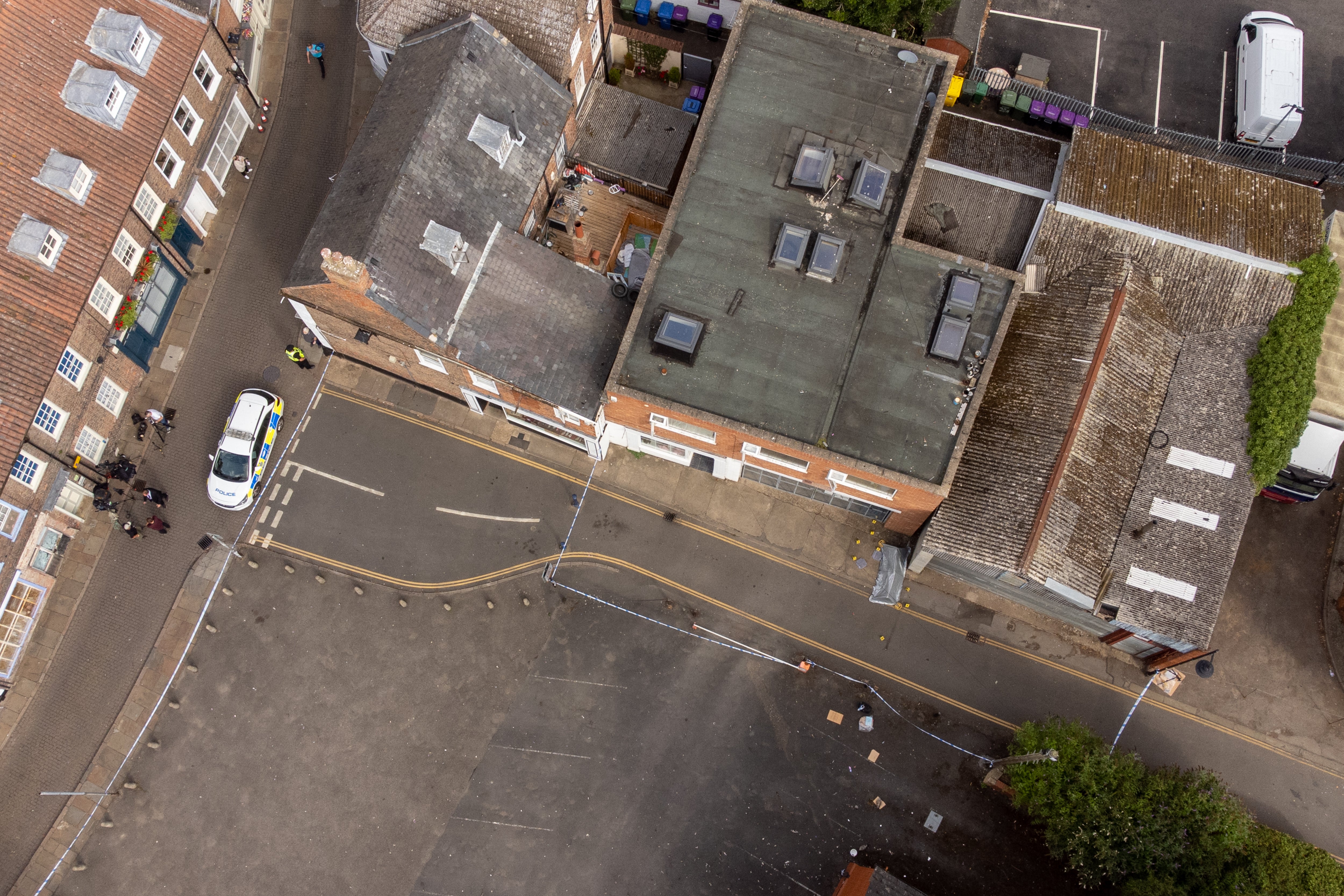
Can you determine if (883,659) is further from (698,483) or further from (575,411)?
(575,411)

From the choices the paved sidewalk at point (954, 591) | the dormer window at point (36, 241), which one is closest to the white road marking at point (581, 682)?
the paved sidewalk at point (954, 591)

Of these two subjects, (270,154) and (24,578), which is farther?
(270,154)

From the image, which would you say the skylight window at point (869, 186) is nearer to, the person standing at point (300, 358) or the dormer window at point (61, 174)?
the person standing at point (300, 358)

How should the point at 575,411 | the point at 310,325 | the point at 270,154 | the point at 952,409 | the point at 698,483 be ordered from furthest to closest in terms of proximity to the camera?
the point at 270,154
the point at 698,483
the point at 310,325
the point at 575,411
the point at 952,409

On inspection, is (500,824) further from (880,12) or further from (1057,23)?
(1057,23)

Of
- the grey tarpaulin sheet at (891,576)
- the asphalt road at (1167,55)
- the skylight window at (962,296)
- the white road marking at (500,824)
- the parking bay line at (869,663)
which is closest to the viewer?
the skylight window at (962,296)

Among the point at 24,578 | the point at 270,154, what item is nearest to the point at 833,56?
the point at 270,154
